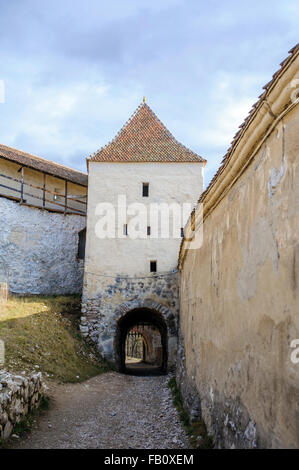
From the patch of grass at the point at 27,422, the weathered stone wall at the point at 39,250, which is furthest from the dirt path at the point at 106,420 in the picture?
the weathered stone wall at the point at 39,250

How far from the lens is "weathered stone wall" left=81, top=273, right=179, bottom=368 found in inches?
552

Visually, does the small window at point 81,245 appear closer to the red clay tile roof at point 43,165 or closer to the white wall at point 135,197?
the red clay tile roof at point 43,165

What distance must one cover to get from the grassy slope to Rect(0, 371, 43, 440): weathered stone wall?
68.3 inches

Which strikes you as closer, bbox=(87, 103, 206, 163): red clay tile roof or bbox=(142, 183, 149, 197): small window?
bbox=(142, 183, 149, 197): small window

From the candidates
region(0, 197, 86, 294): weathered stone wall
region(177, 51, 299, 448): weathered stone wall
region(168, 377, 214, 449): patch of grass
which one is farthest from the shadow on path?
region(177, 51, 299, 448): weathered stone wall

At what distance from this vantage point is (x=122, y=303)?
14531 millimetres

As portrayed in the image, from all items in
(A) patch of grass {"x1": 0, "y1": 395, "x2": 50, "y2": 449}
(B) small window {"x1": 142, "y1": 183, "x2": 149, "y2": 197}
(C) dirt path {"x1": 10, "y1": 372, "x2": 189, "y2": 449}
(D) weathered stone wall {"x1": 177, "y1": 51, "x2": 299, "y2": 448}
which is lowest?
(C) dirt path {"x1": 10, "y1": 372, "x2": 189, "y2": 449}

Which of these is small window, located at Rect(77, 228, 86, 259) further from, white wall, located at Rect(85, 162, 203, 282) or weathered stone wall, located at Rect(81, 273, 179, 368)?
weathered stone wall, located at Rect(81, 273, 179, 368)

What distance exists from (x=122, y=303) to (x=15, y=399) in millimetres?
9050

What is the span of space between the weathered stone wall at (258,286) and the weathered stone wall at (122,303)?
9180 mm

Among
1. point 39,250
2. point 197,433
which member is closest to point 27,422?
point 197,433

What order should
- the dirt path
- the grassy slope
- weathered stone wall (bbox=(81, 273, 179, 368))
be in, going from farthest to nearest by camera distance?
1. weathered stone wall (bbox=(81, 273, 179, 368))
2. the grassy slope
3. the dirt path
